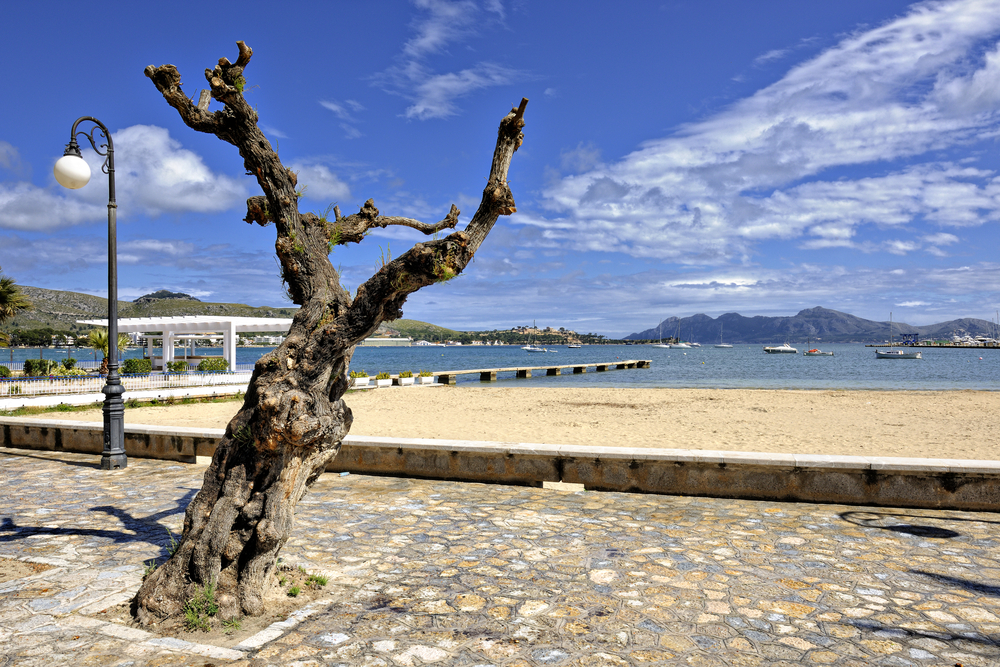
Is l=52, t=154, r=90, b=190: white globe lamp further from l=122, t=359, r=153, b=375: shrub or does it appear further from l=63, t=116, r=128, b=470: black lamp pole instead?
l=122, t=359, r=153, b=375: shrub

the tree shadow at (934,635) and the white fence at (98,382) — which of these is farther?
the white fence at (98,382)

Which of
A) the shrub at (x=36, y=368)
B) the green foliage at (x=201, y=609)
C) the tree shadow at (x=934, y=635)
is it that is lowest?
the tree shadow at (x=934, y=635)

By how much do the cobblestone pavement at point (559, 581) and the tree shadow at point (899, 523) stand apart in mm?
31

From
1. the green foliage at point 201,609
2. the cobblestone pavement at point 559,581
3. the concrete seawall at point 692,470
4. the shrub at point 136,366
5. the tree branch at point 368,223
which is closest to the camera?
the cobblestone pavement at point 559,581

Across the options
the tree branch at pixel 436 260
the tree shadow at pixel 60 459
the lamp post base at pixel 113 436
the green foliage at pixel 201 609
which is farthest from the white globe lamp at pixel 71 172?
the green foliage at pixel 201 609

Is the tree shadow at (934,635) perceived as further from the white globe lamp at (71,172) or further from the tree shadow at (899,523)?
the white globe lamp at (71,172)

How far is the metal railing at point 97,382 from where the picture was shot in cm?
1953

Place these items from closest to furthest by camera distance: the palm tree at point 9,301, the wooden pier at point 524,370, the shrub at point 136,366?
the palm tree at point 9,301, the shrub at point 136,366, the wooden pier at point 524,370

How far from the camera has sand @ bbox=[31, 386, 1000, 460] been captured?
1195cm

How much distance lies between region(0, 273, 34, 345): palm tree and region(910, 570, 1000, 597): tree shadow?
2915cm

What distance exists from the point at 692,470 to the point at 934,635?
134 inches

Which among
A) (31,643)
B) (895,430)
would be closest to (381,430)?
(31,643)

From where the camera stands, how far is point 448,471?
24.9ft

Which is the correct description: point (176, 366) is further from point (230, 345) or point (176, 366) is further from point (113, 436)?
point (113, 436)
